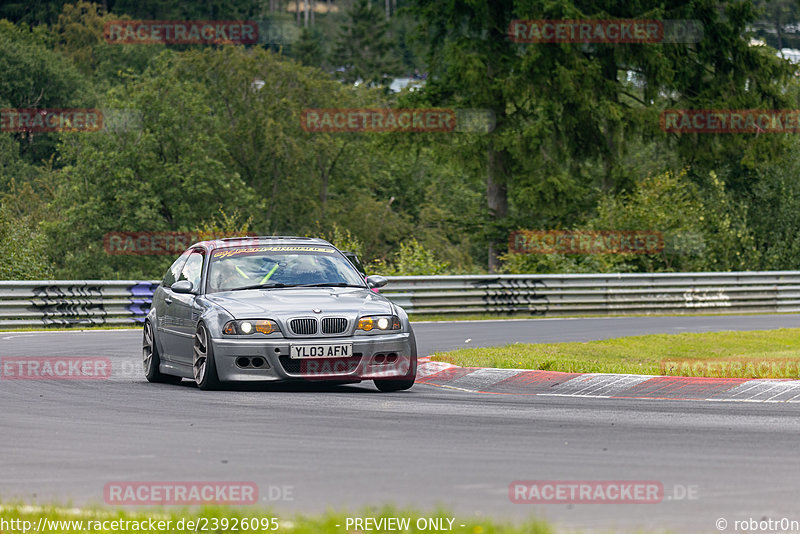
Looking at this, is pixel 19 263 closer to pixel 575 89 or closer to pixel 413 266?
pixel 413 266

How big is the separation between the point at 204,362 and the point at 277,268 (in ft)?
5.22

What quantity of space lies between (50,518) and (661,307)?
24.2 meters

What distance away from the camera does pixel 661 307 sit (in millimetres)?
29172

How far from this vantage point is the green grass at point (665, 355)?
13914 mm

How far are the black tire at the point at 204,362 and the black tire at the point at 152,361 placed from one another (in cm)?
125

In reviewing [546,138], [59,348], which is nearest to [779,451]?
[59,348]

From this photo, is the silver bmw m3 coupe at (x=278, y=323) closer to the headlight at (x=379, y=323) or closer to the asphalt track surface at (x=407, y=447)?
the headlight at (x=379, y=323)

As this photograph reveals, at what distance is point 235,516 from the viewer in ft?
19.9

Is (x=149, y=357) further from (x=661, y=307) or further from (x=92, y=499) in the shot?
(x=661, y=307)

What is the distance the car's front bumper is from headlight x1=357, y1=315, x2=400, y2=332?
0.10 m

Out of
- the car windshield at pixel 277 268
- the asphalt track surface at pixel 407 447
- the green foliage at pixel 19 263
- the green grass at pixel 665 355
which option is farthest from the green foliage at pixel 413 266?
the asphalt track surface at pixel 407 447

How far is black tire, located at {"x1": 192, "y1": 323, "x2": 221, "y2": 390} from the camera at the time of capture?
485 inches

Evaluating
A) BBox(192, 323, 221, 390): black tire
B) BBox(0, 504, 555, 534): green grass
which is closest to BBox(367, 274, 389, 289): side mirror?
BBox(192, 323, 221, 390): black tire

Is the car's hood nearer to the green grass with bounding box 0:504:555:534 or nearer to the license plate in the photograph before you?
the license plate
